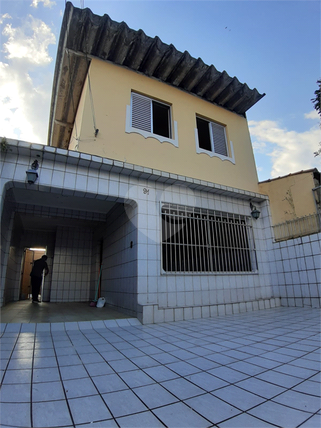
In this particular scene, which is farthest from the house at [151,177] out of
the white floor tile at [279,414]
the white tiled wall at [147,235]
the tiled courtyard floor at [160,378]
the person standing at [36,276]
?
the white floor tile at [279,414]

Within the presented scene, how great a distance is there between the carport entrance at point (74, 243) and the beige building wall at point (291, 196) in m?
3.87

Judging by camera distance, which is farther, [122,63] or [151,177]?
[122,63]

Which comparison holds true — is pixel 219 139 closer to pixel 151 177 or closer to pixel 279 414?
pixel 151 177

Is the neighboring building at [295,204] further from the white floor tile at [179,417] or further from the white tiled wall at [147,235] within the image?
the white floor tile at [179,417]

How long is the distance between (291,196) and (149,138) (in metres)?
3.80

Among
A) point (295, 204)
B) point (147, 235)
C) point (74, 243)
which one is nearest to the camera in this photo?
point (147, 235)

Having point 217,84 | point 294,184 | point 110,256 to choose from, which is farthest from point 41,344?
point 217,84

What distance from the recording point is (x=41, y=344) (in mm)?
2381

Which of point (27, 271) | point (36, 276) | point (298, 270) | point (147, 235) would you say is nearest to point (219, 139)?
point (147, 235)

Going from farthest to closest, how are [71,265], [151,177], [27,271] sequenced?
[27,271] → [71,265] → [151,177]

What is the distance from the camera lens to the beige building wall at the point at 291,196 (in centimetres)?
527

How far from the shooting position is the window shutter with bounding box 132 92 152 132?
4.70 m

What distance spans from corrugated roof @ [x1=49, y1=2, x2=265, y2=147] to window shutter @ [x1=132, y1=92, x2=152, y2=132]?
0.73 meters

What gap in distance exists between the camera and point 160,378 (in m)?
1.61
